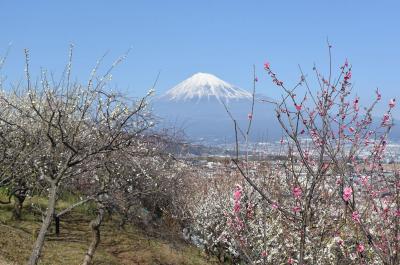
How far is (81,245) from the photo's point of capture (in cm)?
2192

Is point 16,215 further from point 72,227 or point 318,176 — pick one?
point 318,176

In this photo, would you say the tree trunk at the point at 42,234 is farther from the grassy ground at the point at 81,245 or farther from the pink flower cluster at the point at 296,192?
the pink flower cluster at the point at 296,192

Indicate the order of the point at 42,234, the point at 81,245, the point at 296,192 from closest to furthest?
the point at 296,192
the point at 42,234
the point at 81,245

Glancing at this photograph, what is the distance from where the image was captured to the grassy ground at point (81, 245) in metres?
18.5

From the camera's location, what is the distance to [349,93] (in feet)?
19.4

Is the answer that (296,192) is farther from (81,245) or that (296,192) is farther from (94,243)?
(81,245)

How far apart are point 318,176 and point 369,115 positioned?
1.89 metres

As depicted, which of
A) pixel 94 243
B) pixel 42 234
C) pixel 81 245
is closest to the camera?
pixel 42 234

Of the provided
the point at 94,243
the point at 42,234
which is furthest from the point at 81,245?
the point at 42,234

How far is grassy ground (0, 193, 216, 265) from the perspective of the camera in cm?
1853

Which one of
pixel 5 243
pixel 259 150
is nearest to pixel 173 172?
pixel 5 243

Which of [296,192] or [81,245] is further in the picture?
[81,245]

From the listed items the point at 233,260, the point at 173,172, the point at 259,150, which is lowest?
the point at 233,260

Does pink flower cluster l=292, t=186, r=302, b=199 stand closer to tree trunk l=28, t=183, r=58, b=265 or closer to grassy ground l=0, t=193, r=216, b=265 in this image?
tree trunk l=28, t=183, r=58, b=265
